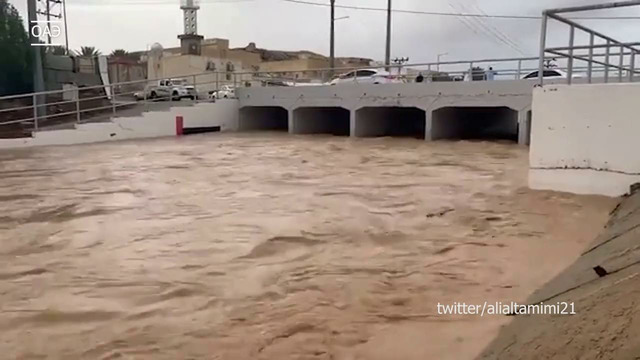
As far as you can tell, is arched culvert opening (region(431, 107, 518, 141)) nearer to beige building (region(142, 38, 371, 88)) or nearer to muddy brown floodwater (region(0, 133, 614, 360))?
muddy brown floodwater (region(0, 133, 614, 360))

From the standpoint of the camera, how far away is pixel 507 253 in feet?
18.5

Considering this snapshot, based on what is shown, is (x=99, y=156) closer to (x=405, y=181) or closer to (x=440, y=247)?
(x=405, y=181)

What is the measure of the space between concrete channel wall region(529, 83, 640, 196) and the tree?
21.4 m

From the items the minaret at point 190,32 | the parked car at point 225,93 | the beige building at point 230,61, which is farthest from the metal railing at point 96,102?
the minaret at point 190,32

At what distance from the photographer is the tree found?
2355 cm

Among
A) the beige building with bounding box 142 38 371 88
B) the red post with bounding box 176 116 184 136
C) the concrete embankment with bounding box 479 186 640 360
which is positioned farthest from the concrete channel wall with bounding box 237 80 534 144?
the beige building with bounding box 142 38 371 88

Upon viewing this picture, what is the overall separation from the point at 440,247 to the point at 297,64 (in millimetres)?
54723

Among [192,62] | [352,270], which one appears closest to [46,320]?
[352,270]

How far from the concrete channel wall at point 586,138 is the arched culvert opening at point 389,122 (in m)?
15.1

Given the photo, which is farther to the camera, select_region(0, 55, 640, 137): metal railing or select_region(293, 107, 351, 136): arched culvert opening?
select_region(293, 107, 351, 136): arched culvert opening

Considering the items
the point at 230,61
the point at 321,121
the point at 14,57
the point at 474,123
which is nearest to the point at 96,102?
the point at 14,57

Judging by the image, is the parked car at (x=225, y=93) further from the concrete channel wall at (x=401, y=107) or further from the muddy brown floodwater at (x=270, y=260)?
the muddy brown floodwater at (x=270, y=260)

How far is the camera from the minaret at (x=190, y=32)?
56.5 metres

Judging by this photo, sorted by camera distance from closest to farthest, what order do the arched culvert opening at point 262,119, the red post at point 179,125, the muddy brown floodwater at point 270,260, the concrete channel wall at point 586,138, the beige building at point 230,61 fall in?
the muddy brown floodwater at point 270,260, the concrete channel wall at point 586,138, the red post at point 179,125, the arched culvert opening at point 262,119, the beige building at point 230,61
